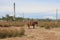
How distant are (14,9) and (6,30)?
4217 cm

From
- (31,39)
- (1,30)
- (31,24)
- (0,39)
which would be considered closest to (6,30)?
(1,30)

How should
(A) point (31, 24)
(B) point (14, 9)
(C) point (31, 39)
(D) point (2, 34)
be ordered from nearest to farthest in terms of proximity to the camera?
(C) point (31, 39)
(D) point (2, 34)
(A) point (31, 24)
(B) point (14, 9)

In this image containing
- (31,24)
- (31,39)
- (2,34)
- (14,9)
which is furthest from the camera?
(14,9)

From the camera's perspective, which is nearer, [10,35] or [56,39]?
[56,39]

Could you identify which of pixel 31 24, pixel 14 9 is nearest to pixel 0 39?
pixel 31 24

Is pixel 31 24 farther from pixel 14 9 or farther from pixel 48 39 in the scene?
pixel 14 9

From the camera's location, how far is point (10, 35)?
2573cm

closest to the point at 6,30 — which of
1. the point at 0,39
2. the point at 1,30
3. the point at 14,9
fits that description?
the point at 1,30

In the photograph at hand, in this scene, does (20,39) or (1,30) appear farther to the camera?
(1,30)

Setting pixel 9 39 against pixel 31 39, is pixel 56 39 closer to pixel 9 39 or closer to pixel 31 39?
pixel 31 39

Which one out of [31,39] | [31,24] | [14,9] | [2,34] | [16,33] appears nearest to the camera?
[31,39]

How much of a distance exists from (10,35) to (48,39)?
209 inches

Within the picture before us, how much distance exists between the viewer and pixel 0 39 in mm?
23188

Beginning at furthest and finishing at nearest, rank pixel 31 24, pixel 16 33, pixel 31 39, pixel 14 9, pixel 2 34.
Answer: pixel 14 9, pixel 31 24, pixel 16 33, pixel 2 34, pixel 31 39
